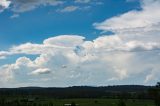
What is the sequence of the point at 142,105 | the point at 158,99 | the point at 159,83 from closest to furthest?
the point at 158,99 → the point at 159,83 → the point at 142,105

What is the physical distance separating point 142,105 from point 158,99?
4275 centimetres

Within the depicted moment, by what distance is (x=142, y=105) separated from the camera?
189375 millimetres

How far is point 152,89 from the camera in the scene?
152750mm

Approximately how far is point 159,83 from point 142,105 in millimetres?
24028

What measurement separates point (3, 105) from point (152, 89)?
8324 centimetres

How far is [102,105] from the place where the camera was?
652 feet

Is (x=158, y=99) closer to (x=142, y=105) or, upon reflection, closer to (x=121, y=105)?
(x=121, y=105)

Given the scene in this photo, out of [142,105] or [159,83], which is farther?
[142,105]

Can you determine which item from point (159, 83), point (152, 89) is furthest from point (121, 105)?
point (159, 83)

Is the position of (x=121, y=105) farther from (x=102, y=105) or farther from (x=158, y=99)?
(x=102, y=105)

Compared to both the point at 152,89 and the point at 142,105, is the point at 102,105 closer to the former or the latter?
the point at 142,105

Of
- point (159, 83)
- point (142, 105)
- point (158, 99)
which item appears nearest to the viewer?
point (158, 99)

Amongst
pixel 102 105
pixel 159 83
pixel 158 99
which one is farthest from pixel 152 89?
pixel 102 105

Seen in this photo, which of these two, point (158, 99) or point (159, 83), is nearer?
point (158, 99)
